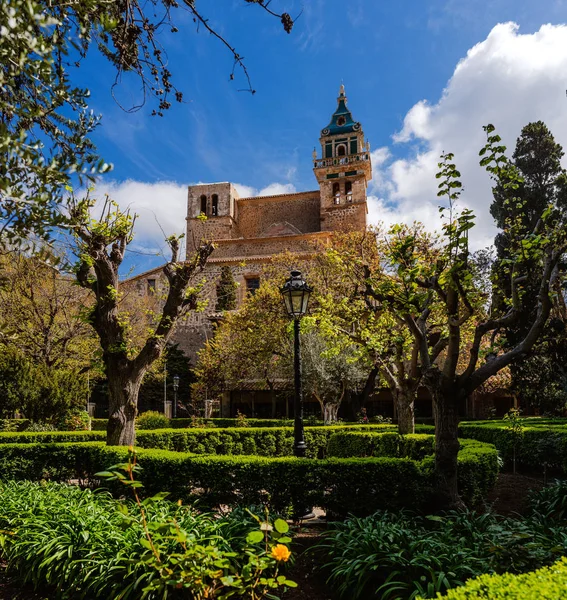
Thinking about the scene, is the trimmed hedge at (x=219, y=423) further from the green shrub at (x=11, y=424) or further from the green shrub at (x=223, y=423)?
the green shrub at (x=11, y=424)

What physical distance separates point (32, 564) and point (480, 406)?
30.3 meters

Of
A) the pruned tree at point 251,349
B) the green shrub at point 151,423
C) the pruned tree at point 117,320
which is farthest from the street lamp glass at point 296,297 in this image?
the pruned tree at point 251,349

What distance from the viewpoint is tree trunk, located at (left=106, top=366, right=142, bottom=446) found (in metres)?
8.44

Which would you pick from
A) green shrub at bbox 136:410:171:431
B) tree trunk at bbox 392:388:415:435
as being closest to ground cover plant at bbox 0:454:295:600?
tree trunk at bbox 392:388:415:435

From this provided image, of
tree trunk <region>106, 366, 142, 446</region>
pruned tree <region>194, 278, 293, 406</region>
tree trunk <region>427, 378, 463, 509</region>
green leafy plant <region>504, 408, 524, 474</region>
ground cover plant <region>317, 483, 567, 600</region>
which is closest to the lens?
ground cover plant <region>317, 483, 567, 600</region>

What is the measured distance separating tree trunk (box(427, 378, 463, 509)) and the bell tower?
3561 cm

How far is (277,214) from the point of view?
157 feet

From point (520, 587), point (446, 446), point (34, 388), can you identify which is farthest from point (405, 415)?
point (34, 388)

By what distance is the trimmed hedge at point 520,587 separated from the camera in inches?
87.5

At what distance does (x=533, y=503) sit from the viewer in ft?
19.7

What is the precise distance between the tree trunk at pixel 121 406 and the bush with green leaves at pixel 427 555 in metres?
4.94

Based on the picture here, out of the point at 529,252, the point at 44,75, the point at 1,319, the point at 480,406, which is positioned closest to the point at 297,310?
the point at 529,252

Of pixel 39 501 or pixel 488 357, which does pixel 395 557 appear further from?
pixel 39 501

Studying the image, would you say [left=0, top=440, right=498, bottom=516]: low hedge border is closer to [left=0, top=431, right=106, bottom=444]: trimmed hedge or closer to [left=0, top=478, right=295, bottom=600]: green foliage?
[left=0, top=478, right=295, bottom=600]: green foliage
